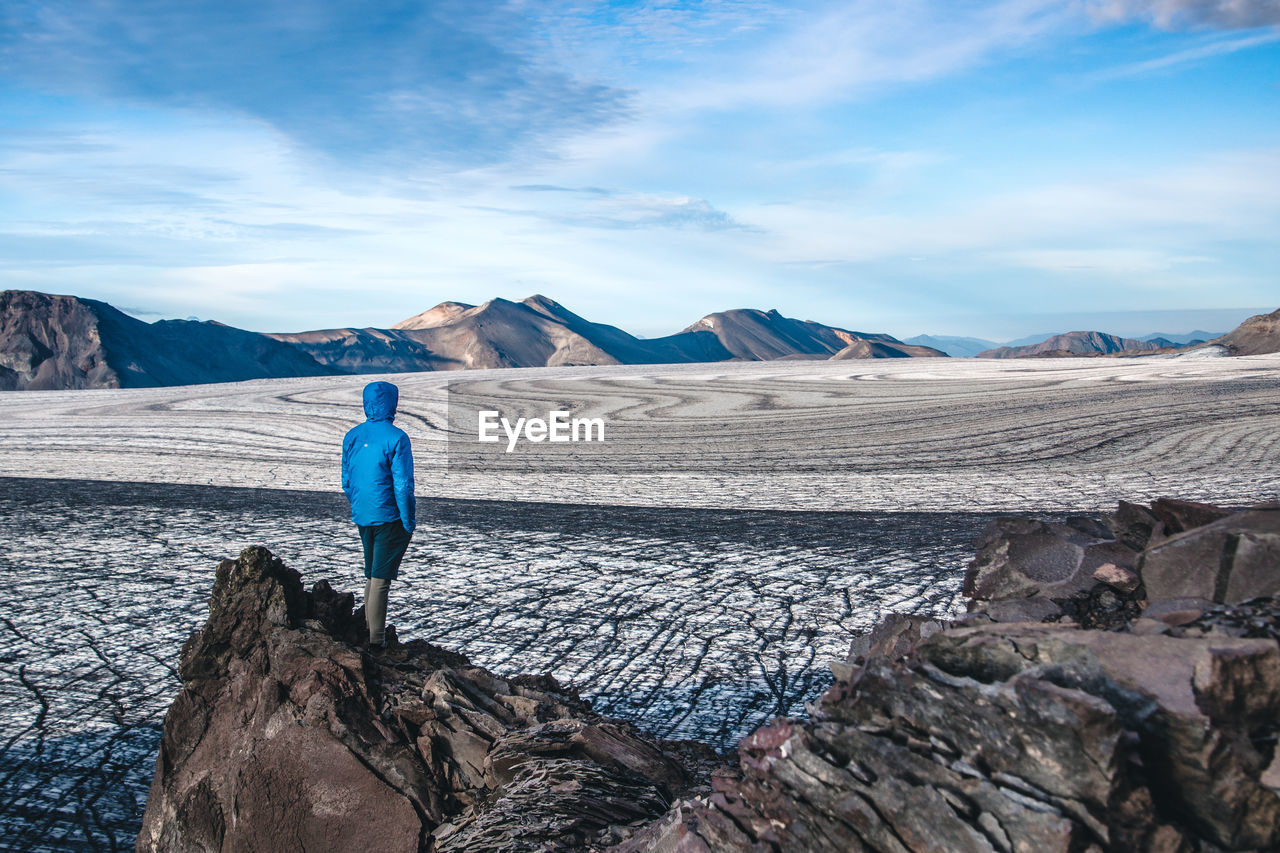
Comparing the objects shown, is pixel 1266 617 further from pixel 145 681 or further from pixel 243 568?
pixel 145 681

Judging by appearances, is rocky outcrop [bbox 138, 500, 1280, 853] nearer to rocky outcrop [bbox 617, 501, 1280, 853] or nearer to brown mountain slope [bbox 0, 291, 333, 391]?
rocky outcrop [bbox 617, 501, 1280, 853]

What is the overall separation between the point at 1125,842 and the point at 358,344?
9067 centimetres

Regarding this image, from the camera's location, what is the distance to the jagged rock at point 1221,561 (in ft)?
8.36

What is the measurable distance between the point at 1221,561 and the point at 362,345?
89.8m

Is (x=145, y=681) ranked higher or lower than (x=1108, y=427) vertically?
lower

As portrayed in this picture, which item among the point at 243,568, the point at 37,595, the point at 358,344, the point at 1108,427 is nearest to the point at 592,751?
the point at 243,568

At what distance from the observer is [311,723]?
272cm

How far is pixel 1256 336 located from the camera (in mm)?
35031

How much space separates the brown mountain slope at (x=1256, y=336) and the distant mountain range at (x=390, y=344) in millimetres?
63

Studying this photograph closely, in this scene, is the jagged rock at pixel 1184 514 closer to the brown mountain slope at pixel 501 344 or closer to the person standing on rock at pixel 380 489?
the person standing on rock at pixel 380 489

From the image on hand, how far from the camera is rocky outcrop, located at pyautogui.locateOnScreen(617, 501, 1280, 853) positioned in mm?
1724

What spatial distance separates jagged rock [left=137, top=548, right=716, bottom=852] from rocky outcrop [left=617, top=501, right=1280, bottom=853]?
391mm

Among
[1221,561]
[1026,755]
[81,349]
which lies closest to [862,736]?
[1026,755]

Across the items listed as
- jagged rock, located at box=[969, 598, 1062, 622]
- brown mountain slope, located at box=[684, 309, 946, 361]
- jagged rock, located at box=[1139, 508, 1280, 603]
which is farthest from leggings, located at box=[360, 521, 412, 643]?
brown mountain slope, located at box=[684, 309, 946, 361]
